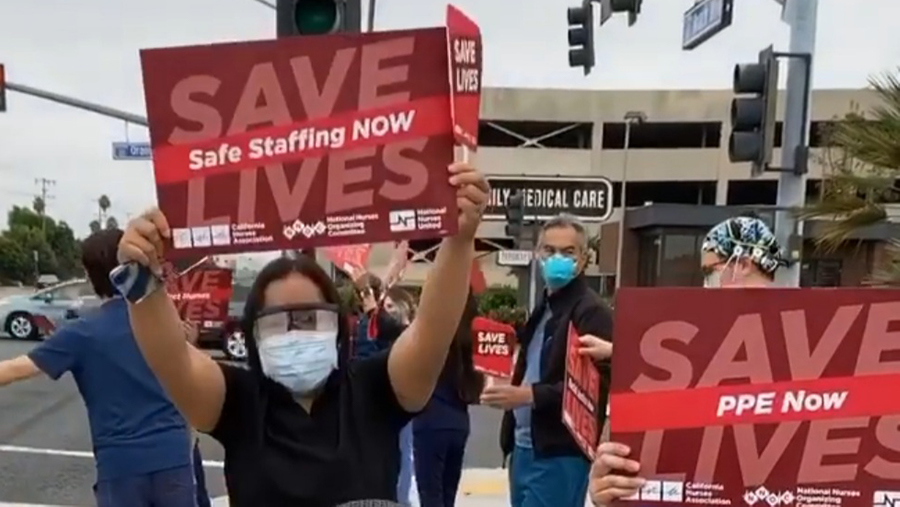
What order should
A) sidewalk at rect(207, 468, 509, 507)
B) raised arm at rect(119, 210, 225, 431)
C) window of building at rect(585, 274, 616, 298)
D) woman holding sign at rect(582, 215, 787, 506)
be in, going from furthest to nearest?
window of building at rect(585, 274, 616, 298) → sidewalk at rect(207, 468, 509, 507) → woman holding sign at rect(582, 215, 787, 506) → raised arm at rect(119, 210, 225, 431)

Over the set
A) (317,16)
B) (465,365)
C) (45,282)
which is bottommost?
(45,282)

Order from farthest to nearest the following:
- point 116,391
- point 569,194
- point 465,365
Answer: point 569,194 < point 465,365 < point 116,391

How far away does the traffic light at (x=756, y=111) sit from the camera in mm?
8484

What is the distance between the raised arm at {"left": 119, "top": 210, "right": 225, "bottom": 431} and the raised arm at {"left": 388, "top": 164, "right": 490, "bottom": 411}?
0.44 metres

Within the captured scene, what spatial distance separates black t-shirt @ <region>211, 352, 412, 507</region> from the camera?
2.36 m

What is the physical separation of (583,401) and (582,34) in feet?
32.1

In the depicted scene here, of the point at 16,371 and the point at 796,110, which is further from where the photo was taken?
the point at 796,110

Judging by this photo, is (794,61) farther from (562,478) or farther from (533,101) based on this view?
(533,101)

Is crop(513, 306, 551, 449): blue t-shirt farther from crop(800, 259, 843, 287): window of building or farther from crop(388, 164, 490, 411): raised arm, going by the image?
crop(800, 259, 843, 287): window of building

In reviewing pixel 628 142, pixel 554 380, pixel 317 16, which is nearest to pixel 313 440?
pixel 554 380

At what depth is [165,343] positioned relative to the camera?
7.66 ft

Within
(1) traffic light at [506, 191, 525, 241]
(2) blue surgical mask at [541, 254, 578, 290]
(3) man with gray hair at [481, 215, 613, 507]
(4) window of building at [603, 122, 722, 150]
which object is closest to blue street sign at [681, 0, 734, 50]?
(1) traffic light at [506, 191, 525, 241]

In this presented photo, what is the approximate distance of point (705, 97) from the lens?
51.2 meters

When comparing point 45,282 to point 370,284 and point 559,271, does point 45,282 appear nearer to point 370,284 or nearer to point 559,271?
point 370,284
